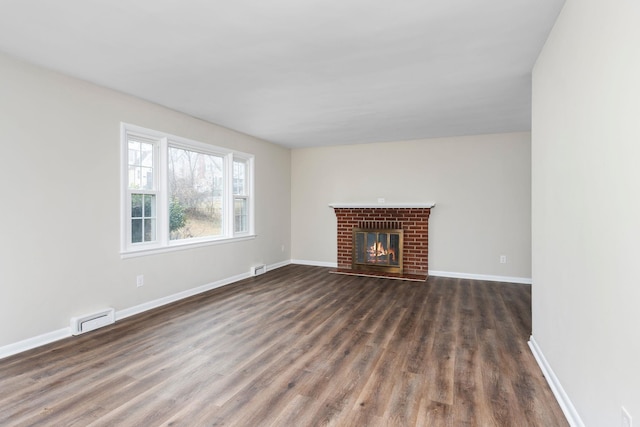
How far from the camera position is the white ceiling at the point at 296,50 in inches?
78.5

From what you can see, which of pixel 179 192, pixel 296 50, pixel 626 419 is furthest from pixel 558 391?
pixel 179 192

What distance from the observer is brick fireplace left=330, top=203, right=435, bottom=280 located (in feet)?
18.7

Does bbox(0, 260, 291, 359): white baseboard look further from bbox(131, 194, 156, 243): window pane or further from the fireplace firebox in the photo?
the fireplace firebox

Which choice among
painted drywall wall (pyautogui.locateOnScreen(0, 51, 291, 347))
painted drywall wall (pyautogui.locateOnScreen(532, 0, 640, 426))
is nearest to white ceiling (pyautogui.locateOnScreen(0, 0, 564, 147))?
painted drywall wall (pyautogui.locateOnScreen(0, 51, 291, 347))

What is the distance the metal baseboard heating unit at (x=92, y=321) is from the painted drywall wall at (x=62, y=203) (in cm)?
8

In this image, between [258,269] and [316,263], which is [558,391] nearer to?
[258,269]

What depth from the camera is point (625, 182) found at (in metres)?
1.27

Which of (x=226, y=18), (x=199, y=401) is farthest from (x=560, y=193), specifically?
(x=199, y=401)

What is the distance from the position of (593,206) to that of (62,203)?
398 cm

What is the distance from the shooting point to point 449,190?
5648 millimetres

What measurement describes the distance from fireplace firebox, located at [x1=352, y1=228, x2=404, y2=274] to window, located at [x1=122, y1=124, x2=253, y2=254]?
2.05 metres

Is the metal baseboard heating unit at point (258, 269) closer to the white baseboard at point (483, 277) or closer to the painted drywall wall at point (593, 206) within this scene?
the white baseboard at point (483, 277)

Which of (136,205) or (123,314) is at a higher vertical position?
(136,205)

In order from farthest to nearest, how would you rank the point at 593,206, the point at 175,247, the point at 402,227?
the point at 402,227, the point at 175,247, the point at 593,206
